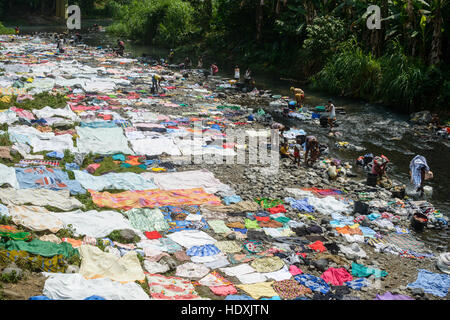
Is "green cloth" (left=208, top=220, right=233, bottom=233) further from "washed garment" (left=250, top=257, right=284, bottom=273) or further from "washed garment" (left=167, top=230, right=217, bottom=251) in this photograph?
"washed garment" (left=250, top=257, right=284, bottom=273)

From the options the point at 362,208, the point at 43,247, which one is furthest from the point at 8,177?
the point at 362,208

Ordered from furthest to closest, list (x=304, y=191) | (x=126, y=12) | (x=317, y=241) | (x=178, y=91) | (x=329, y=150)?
(x=126, y=12) → (x=178, y=91) → (x=329, y=150) → (x=304, y=191) → (x=317, y=241)

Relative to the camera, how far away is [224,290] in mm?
7203

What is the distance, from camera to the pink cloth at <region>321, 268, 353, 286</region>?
785 centimetres

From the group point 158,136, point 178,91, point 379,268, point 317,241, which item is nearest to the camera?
point 379,268

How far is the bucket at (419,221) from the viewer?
10266mm

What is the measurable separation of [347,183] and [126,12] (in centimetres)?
4808

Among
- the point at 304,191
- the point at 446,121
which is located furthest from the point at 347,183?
the point at 446,121

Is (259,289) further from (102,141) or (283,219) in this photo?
(102,141)

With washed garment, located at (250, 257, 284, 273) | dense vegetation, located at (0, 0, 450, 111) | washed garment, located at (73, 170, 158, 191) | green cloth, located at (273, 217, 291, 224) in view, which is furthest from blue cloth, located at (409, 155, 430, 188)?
dense vegetation, located at (0, 0, 450, 111)

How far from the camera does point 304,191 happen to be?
1204 centimetres

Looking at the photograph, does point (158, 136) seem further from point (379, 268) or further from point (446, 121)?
point (446, 121)

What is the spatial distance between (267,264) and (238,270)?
608 millimetres

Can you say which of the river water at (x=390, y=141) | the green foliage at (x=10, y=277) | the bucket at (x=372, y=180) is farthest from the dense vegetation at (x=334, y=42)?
the green foliage at (x=10, y=277)
